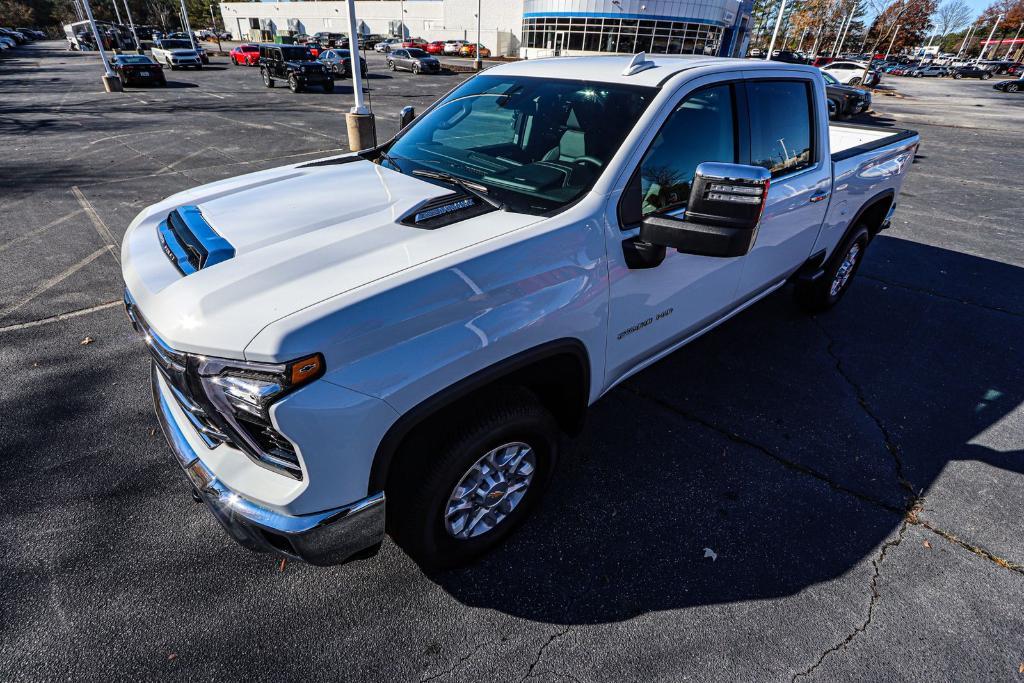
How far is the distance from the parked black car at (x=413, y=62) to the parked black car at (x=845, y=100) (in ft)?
77.1

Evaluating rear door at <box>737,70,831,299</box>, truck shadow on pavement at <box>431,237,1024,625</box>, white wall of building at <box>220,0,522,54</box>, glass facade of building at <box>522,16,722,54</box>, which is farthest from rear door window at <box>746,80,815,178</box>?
white wall of building at <box>220,0,522,54</box>

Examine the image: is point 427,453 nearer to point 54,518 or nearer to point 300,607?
point 300,607

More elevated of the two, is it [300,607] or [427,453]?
[427,453]

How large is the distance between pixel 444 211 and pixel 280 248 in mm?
672

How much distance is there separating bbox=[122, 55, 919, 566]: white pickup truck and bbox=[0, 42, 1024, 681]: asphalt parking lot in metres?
0.45

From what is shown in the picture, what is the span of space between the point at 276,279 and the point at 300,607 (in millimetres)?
1479

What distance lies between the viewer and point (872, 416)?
3615 millimetres

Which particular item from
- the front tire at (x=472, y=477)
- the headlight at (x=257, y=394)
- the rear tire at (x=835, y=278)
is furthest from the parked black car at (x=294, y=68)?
the headlight at (x=257, y=394)

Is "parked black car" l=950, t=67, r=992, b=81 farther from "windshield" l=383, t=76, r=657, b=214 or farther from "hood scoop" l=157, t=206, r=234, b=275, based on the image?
"hood scoop" l=157, t=206, r=234, b=275

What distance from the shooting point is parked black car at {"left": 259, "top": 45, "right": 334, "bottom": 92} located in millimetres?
21578

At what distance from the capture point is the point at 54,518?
2631 mm

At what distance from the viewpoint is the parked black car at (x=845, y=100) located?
56.3 ft

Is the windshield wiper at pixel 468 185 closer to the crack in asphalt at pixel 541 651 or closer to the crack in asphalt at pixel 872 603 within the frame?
the crack in asphalt at pixel 541 651

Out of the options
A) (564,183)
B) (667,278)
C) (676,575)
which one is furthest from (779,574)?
(564,183)
